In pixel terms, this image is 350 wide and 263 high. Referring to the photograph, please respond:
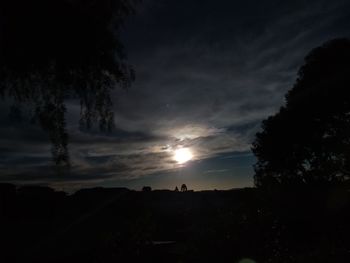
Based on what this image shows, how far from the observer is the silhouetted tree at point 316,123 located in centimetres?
2183

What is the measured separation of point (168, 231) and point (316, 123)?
37.4 ft

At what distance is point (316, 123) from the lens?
23.0 metres

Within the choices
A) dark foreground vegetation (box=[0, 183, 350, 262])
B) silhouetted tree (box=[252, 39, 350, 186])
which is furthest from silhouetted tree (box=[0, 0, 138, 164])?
silhouetted tree (box=[252, 39, 350, 186])

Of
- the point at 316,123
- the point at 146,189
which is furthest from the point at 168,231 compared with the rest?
the point at 316,123

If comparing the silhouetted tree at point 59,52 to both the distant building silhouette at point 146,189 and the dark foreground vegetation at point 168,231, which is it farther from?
the distant building silhouette at point 146,189

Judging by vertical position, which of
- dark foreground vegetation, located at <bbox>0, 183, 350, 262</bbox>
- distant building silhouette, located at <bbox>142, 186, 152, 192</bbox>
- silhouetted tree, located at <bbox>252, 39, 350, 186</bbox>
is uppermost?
silhouetted tree, located at <bbox>252, 39, 350, 186</bbox>

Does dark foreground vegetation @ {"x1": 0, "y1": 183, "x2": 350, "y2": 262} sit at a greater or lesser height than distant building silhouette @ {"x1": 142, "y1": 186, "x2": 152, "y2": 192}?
lesser

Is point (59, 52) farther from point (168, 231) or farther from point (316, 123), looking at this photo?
point (316, 123)

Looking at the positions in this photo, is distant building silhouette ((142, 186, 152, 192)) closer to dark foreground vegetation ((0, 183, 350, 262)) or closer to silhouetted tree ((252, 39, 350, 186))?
dark foreground vegetation ((0, 183, 350, 262))

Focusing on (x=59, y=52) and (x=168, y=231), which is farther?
(x=168, y=231)

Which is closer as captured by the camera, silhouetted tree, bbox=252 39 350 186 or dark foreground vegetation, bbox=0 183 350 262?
dark foreground vegetation, bbox=0 183 350 262

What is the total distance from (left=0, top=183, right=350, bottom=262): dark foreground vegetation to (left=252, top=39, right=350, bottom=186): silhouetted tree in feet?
15.7

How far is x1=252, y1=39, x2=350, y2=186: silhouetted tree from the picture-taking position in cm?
2183

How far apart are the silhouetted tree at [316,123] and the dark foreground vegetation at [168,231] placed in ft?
15.7
